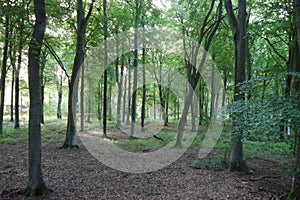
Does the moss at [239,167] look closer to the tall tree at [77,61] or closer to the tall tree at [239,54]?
the tall tree at [239,54]

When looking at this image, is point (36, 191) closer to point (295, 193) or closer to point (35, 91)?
point (35, 91)

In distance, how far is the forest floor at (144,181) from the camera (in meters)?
5.12

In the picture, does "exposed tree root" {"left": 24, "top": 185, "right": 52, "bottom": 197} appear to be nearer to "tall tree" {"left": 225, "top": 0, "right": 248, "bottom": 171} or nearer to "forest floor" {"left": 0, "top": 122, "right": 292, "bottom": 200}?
"forest floor" {"left": 0, "top": 122, "right": 292, "bottom": 200}

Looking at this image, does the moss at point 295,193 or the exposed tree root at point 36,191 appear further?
the exposed tree root at point 36,191

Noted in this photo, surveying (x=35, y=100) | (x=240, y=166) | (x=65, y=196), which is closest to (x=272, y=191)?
(x=240, y=166)

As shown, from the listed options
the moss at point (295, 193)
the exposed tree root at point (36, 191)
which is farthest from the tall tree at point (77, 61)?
the moss at point (295, 193)

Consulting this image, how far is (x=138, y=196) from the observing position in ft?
16.6

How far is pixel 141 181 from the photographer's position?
20.4ft

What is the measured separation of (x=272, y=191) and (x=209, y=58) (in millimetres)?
14869

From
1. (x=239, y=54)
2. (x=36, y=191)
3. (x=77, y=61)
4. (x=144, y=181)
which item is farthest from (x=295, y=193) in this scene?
(x=77, y=61)

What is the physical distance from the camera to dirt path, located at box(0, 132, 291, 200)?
5.12 metres

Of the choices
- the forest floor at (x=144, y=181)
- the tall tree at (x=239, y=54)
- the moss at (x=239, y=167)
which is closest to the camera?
the forest floor at (x=144, y=181)

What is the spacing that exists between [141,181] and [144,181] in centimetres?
8

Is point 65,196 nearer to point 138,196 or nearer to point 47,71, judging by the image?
point 138,196
